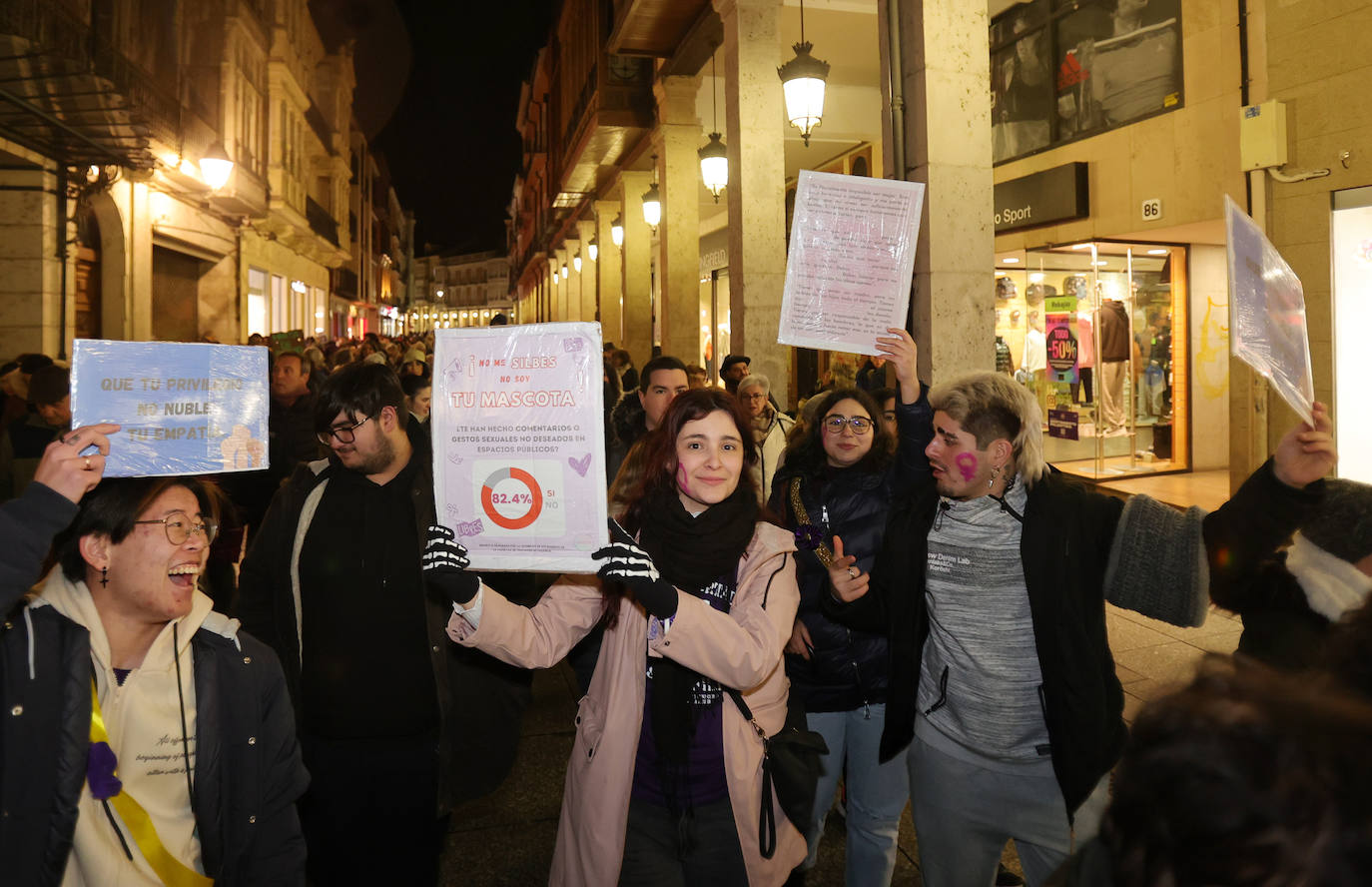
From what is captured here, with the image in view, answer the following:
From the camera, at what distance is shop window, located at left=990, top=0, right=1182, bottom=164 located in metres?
11.6

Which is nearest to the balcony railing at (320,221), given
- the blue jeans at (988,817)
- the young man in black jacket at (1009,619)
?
the young man in black jacket at (1009,619)

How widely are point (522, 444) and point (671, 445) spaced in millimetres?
566

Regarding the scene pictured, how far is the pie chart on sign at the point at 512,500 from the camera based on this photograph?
2.30 m

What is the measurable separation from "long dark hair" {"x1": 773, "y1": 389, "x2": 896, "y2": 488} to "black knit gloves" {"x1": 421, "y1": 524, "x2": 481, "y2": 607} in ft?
7.12

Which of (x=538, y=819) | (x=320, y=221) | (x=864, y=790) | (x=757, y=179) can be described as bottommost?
(x=538, y=819)

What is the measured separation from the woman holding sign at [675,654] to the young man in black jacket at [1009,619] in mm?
509

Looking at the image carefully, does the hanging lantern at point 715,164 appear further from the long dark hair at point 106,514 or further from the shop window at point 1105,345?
the long dark hair at point 106,514

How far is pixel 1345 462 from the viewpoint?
9062 mm

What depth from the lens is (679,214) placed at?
1355cm

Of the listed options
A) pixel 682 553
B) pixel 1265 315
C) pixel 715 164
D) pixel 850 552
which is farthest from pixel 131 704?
pixel 715 164

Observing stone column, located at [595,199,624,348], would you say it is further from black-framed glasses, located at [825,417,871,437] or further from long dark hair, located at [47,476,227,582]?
long dark hair, located at [47,476,227,582]

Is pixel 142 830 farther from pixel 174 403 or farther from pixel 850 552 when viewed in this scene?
pixel 850 552

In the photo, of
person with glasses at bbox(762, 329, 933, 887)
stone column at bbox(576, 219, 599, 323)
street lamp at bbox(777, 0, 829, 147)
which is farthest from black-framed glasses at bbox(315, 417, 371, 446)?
stone column at bbox(576, 219, 599, 323)

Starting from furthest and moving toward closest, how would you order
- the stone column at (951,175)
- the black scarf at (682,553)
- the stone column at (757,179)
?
the stone column at (757,179), the stone column at (951,175), the black scarf at (682,553)
